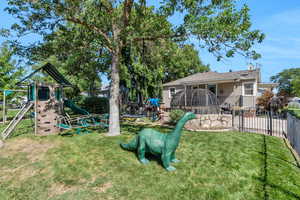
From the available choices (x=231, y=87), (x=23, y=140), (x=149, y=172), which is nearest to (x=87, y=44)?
(x=23, y=140)

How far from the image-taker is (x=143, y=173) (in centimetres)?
439

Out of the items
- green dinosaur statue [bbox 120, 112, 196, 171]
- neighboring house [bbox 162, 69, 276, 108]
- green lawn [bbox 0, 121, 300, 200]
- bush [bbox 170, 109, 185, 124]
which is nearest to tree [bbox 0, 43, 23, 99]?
green lawn [bbox 0, 121, 300, 200]

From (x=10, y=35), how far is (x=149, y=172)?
8985mm

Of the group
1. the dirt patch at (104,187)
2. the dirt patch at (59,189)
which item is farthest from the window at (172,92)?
the dirt patch at (59,189)

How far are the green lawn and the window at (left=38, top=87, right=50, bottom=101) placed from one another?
9.66ft

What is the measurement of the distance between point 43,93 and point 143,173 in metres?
7.40

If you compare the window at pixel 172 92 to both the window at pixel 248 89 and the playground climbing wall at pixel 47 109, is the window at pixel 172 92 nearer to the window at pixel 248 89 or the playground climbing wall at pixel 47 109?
the window at pixel 248 89

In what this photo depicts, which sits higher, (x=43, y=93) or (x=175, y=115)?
(x=43, y=93)

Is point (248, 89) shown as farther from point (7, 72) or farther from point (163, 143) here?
point (7, 72)

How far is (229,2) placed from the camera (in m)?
6.63

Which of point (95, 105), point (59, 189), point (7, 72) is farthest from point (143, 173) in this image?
point (95, 105)

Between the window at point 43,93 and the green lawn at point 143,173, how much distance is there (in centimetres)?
295

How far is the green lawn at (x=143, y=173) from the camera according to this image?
144 inches

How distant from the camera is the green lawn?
3652 millimetres
